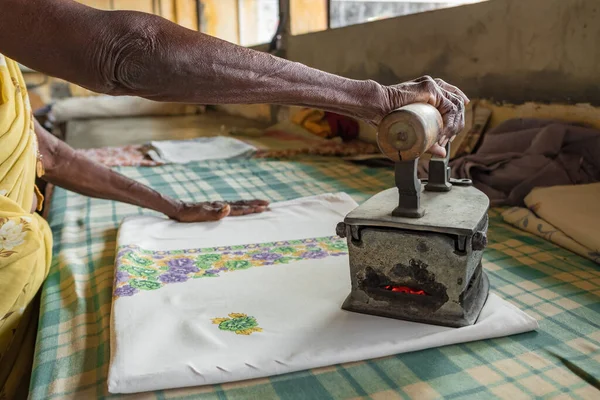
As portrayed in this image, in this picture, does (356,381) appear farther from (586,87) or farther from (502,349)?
(586,87)

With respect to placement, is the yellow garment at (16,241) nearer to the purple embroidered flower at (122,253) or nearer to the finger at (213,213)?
the purple embroidered flower at (122,253)

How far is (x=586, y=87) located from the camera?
2092 mm

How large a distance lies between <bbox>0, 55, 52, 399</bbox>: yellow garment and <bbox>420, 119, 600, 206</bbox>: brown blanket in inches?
61.5

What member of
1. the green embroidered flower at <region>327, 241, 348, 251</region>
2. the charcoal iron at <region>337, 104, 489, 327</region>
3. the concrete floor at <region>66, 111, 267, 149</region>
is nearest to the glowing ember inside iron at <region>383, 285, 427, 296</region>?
the charcoal iron at <region>337, 104, 489, 327</region>

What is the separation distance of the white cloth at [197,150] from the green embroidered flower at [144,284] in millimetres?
1832

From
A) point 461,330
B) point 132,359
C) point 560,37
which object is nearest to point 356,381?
point 461,330

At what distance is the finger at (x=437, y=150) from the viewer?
3.64ft

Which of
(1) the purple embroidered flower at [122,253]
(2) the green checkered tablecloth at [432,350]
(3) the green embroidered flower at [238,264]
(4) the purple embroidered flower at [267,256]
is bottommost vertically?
(2) the green checkered tablecloth at [432,350]

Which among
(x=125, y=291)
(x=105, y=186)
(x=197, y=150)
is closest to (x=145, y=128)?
(x=197, y=150)

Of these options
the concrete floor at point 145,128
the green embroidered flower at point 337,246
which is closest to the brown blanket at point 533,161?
the green embroidered flower at point 337,246

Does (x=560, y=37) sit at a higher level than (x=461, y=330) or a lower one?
higher

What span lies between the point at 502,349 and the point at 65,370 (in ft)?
2.70

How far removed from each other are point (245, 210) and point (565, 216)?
1.05m

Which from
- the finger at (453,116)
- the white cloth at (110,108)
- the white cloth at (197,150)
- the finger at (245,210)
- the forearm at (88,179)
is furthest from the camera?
the white cloth at (110,108)
